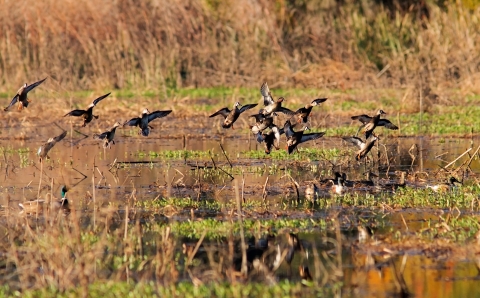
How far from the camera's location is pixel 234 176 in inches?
547

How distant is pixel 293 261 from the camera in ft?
30.0

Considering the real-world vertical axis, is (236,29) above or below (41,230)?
above

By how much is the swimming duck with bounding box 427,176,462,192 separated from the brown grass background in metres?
11.6

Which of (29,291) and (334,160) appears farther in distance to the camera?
(334,160)

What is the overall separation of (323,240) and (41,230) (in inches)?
101

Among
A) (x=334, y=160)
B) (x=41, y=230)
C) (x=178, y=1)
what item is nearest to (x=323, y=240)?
(x=41, y=230)

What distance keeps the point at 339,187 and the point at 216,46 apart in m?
14.6

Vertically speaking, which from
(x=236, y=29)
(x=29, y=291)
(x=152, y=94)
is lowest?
(x=29, y=291)

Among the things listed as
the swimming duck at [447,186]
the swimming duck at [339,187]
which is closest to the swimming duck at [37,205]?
the swimming duck at [339,187]

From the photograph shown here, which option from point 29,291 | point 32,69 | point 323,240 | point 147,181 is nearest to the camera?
point 29,291

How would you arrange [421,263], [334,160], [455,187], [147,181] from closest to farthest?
[421,263], [455,187], [147,181], [334,160]

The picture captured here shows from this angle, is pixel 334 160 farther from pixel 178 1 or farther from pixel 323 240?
pixel 178 1

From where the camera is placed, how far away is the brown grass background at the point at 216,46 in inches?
980

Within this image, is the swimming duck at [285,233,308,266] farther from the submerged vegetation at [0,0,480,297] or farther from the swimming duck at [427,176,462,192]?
the swimming duck at [427,176,462,192]
